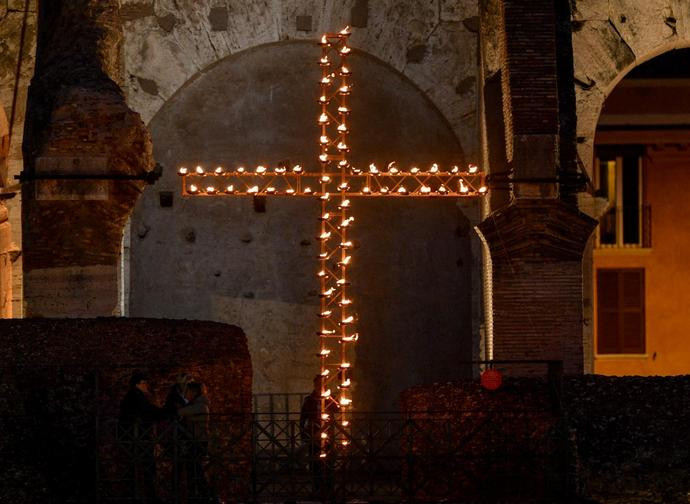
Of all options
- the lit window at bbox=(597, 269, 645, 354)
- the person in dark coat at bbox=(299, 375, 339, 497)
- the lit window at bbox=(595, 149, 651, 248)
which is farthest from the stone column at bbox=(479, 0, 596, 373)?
the lit window at bbox=(597, 269, 645, 354)

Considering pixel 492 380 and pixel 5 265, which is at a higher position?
pixel 5 265

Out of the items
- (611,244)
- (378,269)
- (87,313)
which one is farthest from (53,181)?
(611,244)

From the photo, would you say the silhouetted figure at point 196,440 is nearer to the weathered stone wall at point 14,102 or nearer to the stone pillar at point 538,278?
the stone pillar at point 538,278

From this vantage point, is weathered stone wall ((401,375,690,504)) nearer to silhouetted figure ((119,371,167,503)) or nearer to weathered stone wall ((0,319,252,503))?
weathered stone wall ((0,319,252,503))

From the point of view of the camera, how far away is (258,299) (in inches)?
811

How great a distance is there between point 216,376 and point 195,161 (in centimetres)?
646

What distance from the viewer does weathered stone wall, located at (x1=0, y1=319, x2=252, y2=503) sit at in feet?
43.1

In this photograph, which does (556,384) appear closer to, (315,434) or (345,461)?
(315,434)

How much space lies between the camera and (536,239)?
55.7 feet

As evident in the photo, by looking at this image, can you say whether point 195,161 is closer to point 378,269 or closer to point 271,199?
point 271,199

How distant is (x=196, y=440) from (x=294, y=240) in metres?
7.63

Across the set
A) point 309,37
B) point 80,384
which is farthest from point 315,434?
point 309,37

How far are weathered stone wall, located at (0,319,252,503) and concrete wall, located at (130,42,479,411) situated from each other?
5604 mm

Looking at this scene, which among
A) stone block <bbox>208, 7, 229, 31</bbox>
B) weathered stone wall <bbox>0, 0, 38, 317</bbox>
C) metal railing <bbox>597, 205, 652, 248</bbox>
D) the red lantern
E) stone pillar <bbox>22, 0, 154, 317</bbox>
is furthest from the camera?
metal railing <bbox>597, 205, 652, 248</bbox>
